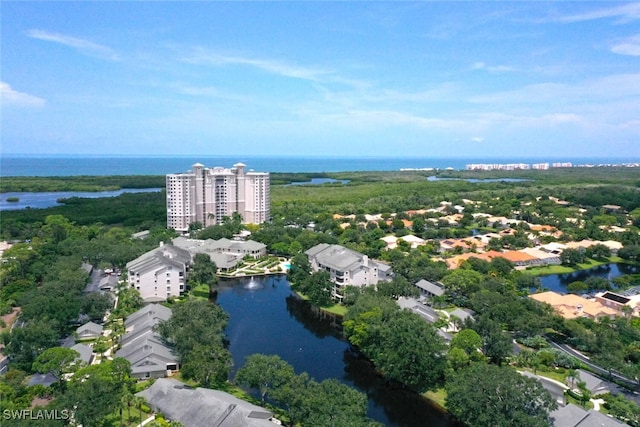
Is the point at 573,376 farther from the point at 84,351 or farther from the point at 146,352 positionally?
the point at 84,351

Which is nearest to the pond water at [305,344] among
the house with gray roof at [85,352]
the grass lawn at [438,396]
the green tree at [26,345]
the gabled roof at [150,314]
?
the grass lawn at [438,396]

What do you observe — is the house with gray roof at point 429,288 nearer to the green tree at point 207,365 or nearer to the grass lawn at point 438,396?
the grass lawn at point 438,396

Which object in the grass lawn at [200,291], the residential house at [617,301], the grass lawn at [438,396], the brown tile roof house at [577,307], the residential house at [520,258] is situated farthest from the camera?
the residential house at [520,258]

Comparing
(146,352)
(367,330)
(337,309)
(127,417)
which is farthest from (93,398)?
(337,309)

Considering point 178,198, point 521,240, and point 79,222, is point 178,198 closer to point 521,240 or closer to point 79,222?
point 79,222

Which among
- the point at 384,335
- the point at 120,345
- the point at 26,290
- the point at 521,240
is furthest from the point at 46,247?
the point at 521,240

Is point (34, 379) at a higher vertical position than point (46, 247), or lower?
→ lower
